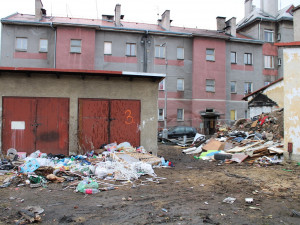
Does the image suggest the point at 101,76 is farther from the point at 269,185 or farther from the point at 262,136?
the point at 262,136

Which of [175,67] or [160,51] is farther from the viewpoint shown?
[175,67]

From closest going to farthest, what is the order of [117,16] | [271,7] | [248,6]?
[117,16] < [271,7] < [248,6]

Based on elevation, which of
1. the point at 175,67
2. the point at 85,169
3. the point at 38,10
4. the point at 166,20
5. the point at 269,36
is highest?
the point at 166,20

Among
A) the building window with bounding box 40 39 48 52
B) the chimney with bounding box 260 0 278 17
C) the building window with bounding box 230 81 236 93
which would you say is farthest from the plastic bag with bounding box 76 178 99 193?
the chimney with bounding box 260 0 278 17

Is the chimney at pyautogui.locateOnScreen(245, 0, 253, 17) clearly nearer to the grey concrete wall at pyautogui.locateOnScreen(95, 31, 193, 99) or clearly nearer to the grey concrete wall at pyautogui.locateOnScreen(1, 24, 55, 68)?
→ the grey concrete wall at pyautogui.locateOnScreen(95, 31, 193, 99)

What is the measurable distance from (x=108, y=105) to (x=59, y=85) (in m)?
2.05

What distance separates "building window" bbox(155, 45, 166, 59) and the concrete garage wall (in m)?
16.9

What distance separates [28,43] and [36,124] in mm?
17902

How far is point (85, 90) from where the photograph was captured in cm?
1009

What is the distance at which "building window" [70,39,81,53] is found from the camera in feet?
80.3

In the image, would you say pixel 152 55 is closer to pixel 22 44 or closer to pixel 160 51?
pixel 160 51

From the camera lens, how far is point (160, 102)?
1045 inches

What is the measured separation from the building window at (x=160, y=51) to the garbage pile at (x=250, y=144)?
12070mm

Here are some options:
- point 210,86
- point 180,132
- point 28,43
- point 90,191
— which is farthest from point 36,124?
point 210,86
